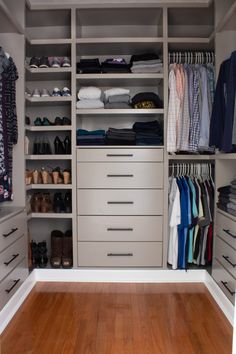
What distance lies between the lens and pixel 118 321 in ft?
6.73

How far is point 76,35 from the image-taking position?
271cm

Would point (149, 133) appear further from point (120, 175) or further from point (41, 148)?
point (41, 148)

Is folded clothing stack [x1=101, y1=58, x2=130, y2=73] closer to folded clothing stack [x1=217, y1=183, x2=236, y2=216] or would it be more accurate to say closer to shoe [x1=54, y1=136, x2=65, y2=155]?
shoe [x1=54, y1=136, x2=65, y2=155]

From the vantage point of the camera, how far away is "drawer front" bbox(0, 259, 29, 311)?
2002 mm

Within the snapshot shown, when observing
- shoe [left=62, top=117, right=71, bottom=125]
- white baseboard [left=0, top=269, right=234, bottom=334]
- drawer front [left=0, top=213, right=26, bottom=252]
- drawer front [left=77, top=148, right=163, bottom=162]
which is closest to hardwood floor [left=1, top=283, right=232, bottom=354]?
white baseboard [left=0, top=269, right=234, bottom=334]

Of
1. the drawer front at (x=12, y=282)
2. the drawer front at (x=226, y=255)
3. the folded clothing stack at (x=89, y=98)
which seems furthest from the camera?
the folded clothing stack at (x=89, y=98)

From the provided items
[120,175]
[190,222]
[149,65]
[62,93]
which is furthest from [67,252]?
[149,65]

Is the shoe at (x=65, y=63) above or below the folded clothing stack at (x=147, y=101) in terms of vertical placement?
above

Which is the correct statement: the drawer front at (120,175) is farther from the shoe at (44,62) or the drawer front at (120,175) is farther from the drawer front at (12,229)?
the shoe at (44,62)

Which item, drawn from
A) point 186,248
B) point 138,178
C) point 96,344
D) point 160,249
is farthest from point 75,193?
point 96,344

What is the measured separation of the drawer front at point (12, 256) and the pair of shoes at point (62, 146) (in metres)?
0.84

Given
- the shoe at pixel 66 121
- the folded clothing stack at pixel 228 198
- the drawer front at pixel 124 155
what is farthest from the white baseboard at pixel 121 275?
the shoe at pixel 66 121

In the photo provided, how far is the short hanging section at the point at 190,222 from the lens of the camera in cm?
260

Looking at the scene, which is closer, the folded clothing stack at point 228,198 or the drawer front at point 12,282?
the drawer front at point 12,282
